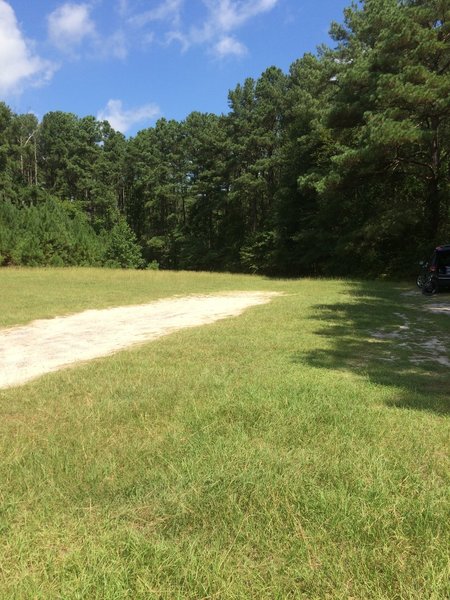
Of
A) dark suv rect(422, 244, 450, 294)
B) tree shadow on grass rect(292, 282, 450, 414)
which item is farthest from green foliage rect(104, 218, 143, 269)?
tree shadow on grass rect(292, 282, 450, 414)

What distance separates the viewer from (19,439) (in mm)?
3607

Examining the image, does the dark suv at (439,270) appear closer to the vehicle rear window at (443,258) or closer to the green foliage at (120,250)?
the vehicle rear window at (443,258)

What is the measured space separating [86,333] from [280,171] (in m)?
38.9

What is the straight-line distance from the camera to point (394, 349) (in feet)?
23.2

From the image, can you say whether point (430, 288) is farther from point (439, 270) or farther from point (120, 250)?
point (120, 250)

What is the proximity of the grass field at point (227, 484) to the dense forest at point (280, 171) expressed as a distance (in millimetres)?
19417

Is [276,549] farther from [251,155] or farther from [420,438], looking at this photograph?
[251,155]

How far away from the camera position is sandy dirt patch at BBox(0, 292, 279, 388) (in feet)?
21.9

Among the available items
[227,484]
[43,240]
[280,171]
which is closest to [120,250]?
[43,240]

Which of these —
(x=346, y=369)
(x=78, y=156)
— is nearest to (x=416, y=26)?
(x=346, y=369)

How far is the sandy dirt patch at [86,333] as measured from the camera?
668cm

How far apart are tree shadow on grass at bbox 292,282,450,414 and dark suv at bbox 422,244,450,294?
443cm

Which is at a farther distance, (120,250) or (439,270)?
(120,250)

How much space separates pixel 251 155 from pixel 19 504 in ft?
→ 157
